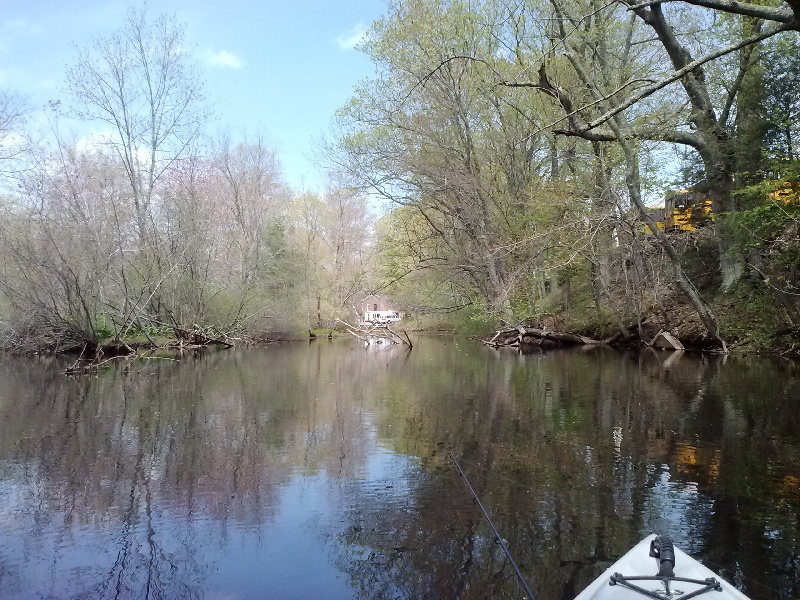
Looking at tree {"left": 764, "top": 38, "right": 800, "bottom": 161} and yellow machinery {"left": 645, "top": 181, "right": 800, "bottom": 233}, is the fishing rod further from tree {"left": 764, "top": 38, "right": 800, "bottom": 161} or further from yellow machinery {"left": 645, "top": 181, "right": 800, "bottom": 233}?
yellow machinery {"left": 645, "top": 181, "right": 800, "bottom": 233}

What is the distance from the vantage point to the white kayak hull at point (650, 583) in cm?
262

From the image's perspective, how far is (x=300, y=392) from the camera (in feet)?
41.2

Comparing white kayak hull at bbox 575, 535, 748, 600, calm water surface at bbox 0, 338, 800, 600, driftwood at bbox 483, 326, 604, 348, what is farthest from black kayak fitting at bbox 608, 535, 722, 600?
driftwood at bbox 483, 326, 604, 348

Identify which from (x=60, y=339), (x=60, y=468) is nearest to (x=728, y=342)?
(x=60, y=468)

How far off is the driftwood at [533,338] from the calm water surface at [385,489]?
1349cm

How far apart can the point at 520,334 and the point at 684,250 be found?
23.1ft

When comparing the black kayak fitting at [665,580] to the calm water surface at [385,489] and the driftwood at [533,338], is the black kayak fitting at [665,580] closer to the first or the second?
the calm water surface at [385,489]

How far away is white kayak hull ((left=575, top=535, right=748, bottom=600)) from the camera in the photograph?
2615 millimetres

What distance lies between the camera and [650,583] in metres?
2.76

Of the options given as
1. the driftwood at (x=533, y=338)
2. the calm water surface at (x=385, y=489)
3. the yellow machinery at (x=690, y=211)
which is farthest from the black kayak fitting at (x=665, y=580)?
the driftwood at (x=533, y=338)

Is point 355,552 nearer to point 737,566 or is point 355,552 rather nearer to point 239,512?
point 239,512

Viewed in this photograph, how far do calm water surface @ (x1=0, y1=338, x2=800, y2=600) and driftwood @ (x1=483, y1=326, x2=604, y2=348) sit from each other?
1349 cm

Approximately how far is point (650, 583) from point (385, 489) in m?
3.28

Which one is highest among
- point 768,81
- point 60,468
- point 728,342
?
point 768,81
